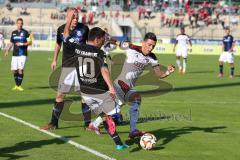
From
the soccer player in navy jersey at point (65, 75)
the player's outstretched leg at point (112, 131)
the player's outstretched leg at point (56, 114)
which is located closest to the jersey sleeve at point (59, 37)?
the soccer player in navy jersey at point (65, 75)

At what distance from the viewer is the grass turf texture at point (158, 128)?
9.82 m

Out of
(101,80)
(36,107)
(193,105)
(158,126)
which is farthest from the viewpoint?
(193,105)

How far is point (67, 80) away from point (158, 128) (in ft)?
7.75

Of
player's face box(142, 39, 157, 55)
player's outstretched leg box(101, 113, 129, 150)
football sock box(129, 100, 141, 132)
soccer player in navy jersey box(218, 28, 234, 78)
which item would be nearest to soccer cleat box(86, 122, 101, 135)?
football sock box(129, 100, 141, 132)

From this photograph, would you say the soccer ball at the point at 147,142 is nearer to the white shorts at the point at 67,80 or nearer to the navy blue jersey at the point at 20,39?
the white shorts at the point at 67,80

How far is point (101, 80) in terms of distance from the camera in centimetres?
1019

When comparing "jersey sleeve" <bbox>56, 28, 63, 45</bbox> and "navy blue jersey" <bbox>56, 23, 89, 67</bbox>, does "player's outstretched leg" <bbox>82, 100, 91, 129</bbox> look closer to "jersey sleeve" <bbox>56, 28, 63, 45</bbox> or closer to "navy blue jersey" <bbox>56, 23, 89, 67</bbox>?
"navy blue jersey" <bbox>56, 23, 89, 67</bbox>

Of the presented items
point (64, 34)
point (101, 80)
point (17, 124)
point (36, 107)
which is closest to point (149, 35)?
point (101, 80)

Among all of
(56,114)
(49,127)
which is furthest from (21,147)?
(56,114)

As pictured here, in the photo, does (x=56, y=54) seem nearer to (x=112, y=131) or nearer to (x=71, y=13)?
(x=71, y=13)

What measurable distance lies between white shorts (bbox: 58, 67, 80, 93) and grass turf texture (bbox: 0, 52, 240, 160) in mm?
916

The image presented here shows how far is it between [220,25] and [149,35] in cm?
5673

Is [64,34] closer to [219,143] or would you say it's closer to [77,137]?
→ [77,137]

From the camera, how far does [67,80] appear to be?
1225 cm
